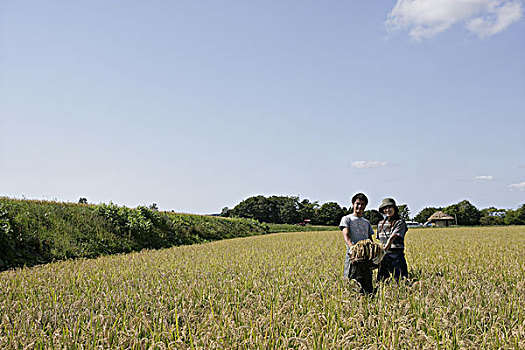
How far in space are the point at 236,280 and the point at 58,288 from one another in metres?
3.16

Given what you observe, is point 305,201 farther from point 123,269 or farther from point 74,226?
point 123,269

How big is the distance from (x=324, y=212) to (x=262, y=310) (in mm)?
75869

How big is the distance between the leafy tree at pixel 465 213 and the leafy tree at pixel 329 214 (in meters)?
23.8

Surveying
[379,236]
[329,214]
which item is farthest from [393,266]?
[329,214]

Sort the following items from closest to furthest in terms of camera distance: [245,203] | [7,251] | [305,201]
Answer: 1. [7,251]
2. [245,203]
3. [305,201]

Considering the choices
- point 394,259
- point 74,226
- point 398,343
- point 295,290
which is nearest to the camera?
point 398,343

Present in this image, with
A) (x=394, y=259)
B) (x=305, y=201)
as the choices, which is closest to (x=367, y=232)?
(x=394, y=259)

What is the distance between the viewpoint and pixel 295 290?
19.7ft

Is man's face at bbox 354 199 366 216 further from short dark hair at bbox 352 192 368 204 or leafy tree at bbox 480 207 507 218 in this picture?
leafy tree at bbox 480 207 507 218

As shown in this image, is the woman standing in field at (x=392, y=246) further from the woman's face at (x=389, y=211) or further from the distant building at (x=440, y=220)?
the distant building at (x=440, y=220)

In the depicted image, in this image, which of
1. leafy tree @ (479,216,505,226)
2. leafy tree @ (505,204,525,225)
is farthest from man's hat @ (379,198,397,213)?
leafy tree @ (479,216,505,226)

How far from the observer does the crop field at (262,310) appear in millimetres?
3607

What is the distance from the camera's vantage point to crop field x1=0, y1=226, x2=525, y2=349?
11.8 feet

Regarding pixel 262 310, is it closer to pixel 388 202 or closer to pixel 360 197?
pixel 360 197
